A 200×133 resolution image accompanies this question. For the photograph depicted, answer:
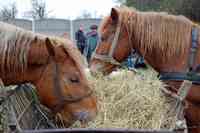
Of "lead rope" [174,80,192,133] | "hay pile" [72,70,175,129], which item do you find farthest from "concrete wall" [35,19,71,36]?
"lead rope" [174,80,192,133]

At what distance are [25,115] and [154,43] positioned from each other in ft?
4.32

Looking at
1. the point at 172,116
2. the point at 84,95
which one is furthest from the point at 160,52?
the point at 84,95

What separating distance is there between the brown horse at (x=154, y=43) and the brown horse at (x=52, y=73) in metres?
0.84

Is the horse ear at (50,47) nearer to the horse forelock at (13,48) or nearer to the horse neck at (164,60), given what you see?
the horse forelock at (13,48)

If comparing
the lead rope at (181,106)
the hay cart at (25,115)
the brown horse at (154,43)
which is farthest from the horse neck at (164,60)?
the hay cart at (25,115)

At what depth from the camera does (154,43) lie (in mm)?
3512

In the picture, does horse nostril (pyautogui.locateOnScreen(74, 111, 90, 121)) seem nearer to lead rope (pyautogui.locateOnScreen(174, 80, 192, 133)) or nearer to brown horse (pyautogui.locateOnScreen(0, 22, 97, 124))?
brown horse (pyautogui.locateOnScreen(0, 22, 97, 124))

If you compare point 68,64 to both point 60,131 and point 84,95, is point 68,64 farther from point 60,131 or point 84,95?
→ point 60,131

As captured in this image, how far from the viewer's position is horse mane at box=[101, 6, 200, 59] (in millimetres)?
3498

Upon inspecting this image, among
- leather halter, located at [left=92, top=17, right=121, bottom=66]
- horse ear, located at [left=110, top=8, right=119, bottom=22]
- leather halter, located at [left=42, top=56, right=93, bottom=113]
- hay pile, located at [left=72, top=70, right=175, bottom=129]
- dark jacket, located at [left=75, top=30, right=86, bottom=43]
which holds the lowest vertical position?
dark jacket, located at [left=75, top=30, right=86, bottom=43]

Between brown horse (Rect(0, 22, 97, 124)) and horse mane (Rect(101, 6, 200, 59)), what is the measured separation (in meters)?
0.88

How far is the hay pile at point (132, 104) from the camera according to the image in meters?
2.98

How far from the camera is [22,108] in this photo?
3078 millimetres

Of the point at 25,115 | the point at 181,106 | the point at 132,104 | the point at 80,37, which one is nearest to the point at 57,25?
the point at 80,37
